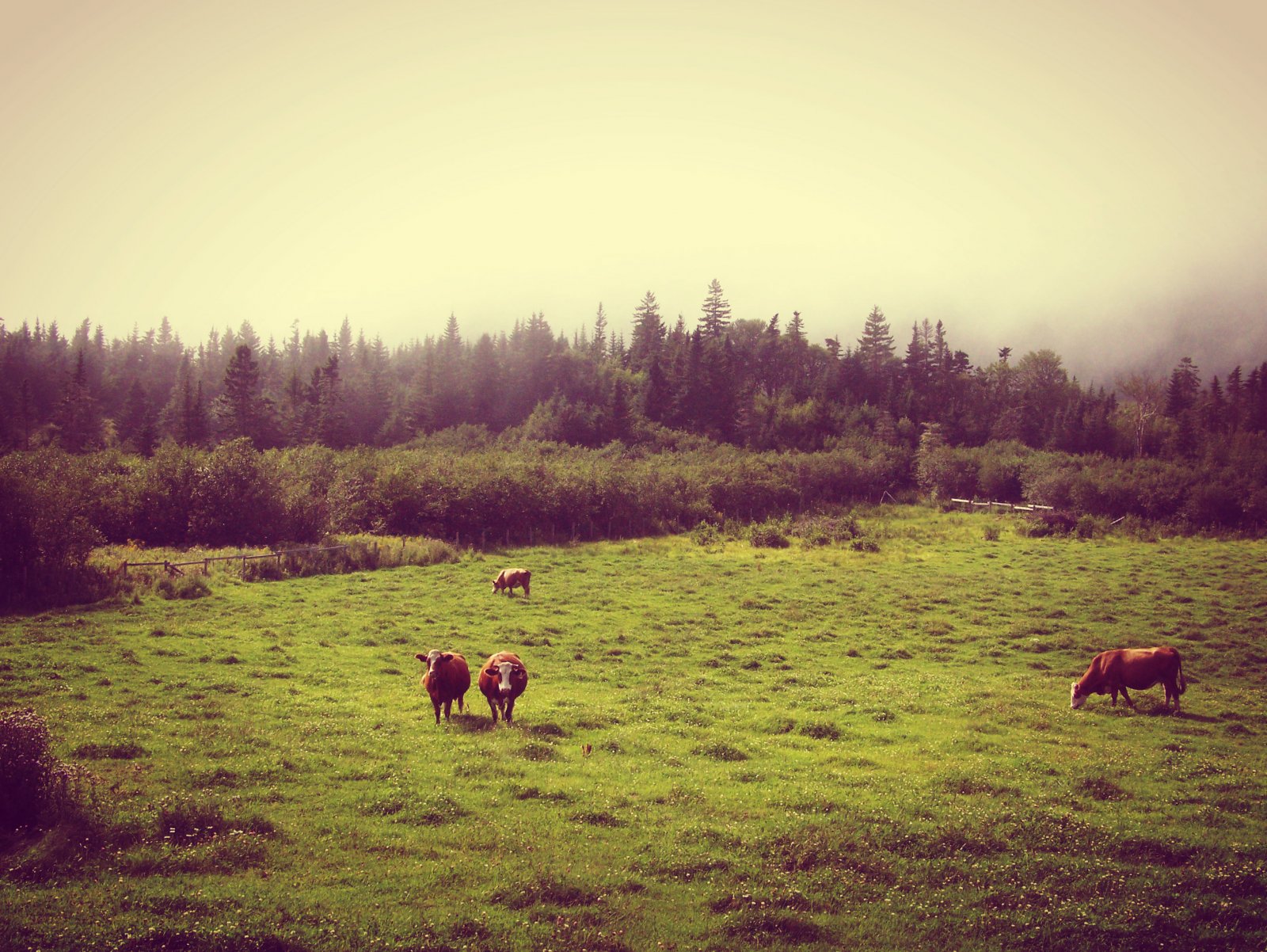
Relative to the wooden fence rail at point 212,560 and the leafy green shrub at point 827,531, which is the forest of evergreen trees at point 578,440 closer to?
the wooden fence rail at point 212,560

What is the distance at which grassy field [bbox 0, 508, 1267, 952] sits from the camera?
27.3 feet

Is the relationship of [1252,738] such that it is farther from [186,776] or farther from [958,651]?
[186,776]

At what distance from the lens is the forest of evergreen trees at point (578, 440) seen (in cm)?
4644

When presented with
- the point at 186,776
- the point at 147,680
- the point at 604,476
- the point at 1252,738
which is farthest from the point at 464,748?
the point at 604,476

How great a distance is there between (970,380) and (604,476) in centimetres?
9329

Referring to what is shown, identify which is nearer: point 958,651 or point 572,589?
point 958,651

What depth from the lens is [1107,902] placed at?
8.79 m

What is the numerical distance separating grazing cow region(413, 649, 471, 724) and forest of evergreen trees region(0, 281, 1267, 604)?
76.2ft

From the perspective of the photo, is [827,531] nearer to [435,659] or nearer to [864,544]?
[864,544]

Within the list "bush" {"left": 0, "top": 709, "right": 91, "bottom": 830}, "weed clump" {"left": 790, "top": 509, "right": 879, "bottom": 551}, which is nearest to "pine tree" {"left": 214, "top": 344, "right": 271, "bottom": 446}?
"weed clump" {"left": 790, "top": 509, "right": 879, "bottom": 551}

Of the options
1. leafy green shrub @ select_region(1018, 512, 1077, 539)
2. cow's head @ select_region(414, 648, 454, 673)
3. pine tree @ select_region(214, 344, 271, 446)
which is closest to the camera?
cow's head @ select_region(414, 648, 454, 673)

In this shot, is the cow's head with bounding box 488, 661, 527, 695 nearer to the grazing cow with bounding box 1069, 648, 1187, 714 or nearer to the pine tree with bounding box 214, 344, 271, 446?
the grazing cow with bounding box 1069, 648, 1187, 714

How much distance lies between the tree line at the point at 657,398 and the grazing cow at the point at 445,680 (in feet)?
223

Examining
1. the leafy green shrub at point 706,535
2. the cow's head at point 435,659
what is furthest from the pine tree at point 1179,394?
the cow's head at point 435,659
